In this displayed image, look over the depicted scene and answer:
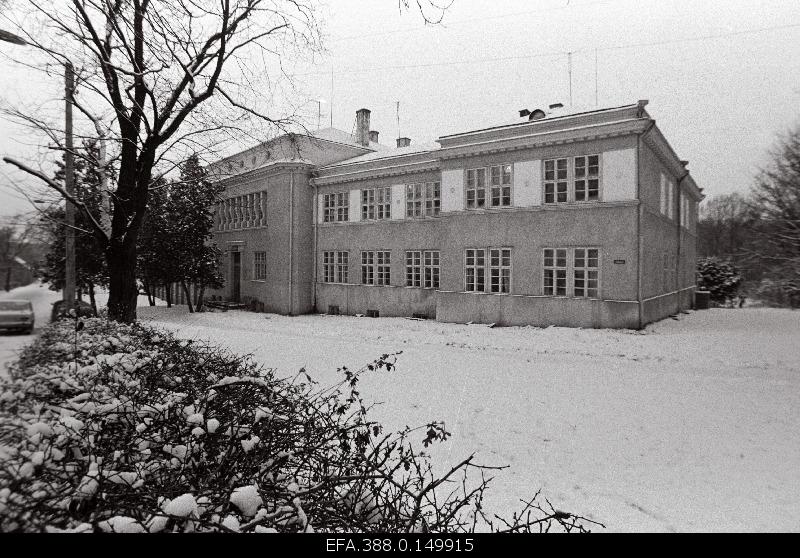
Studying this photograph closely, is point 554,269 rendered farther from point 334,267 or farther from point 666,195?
point 334,267

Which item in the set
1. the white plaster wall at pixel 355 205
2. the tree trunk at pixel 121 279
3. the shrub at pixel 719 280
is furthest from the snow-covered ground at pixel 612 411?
the shrub at pixel 719 280

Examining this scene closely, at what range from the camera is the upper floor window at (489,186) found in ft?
55.3

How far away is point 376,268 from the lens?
2130 cm

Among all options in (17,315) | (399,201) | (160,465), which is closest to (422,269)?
(399,201)

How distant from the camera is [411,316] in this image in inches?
783

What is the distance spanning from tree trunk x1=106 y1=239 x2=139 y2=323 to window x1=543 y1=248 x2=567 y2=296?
43.7ft

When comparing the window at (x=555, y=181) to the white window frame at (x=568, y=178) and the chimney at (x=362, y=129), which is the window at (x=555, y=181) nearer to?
the white window frame at (x=568, y=178)

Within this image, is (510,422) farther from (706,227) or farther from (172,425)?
(706,227)

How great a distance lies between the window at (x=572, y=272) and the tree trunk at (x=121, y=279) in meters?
13.3

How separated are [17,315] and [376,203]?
18.4 meters

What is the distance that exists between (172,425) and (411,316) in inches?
686

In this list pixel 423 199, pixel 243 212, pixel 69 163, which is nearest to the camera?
pixel 69 163

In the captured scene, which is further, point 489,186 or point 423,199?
point 423,199

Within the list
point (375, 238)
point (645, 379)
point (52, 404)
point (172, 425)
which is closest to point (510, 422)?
point (645, 379)
